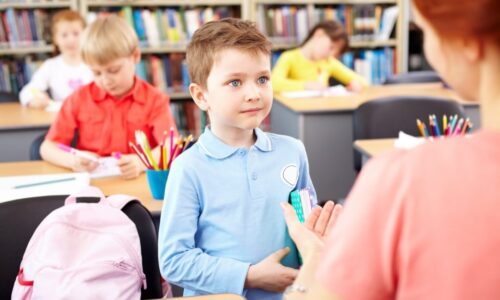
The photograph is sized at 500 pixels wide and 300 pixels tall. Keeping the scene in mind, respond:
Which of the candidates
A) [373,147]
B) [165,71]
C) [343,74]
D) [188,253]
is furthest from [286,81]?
[188,253]

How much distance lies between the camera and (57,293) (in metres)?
1.18

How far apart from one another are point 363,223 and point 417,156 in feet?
0.27

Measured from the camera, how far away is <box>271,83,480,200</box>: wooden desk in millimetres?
3387

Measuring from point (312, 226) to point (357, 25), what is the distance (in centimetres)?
444

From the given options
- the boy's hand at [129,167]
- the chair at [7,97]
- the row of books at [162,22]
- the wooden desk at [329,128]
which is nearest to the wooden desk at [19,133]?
the chair at [7,97]

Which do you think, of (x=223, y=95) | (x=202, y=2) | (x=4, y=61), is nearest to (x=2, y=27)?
(x=4, y=61)

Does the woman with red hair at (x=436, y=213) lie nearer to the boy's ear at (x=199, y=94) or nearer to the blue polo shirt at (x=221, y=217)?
the blue polo shirt at (x=221, y=217)

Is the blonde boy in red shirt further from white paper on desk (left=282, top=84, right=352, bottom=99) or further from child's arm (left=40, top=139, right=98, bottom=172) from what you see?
white paper on desk (left=282, top=84, right=352, bottom=99)

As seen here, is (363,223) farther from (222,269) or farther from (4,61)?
(4,61)

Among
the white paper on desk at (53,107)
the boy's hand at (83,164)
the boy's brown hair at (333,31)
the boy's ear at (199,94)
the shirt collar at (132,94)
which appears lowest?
the boy's hand at (83,164)

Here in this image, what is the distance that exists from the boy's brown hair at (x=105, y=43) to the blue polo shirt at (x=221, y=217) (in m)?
0.99

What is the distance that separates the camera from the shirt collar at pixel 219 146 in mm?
1368

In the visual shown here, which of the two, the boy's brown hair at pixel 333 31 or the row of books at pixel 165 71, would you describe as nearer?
the boy's brown hair at pixel 333 31

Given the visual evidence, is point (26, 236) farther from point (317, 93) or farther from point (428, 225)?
point (317, 93)
